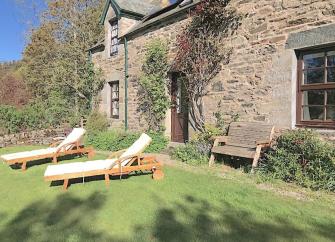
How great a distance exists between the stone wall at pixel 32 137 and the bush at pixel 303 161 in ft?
30.3

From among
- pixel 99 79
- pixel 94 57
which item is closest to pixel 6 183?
pixel 99 79

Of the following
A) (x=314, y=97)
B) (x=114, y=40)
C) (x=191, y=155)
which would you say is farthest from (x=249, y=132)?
(x=114, y=40)

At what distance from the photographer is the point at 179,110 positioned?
11.1 meters

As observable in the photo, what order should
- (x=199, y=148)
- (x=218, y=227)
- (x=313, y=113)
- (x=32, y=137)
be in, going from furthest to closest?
(x=32, y=137)
(x=199, y=148)
(x=313, y=113)
(x=218, y=227)

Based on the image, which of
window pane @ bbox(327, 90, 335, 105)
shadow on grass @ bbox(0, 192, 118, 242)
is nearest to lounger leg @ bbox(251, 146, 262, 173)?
window pane @ bbox(327, 90, 335, 105)

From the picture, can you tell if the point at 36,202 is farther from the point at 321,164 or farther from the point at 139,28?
the point at 139,28

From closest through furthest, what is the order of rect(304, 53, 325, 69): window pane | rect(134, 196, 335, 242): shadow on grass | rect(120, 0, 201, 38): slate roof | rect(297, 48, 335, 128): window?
rect(134, 196, 335, 242): shadow on grass
rect(297, 48, 335, 128): window
rect(304, 53, 325, 69): window pane
rect(120, 0, 201, 38): slate roof

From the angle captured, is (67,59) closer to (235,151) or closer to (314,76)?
(235,151)

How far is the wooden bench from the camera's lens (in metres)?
6.78

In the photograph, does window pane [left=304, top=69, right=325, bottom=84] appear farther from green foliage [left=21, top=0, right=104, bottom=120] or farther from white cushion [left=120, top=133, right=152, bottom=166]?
green foliage [left=21, top=0, right=104, bottom=120]

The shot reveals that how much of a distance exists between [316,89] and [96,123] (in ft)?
31.0

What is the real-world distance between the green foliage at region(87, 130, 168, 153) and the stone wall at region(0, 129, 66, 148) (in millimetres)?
2665

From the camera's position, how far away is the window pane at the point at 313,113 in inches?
266

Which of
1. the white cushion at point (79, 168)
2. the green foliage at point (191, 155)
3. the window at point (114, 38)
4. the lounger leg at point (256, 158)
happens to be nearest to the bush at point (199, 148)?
the green foliage at point (191, 155)
